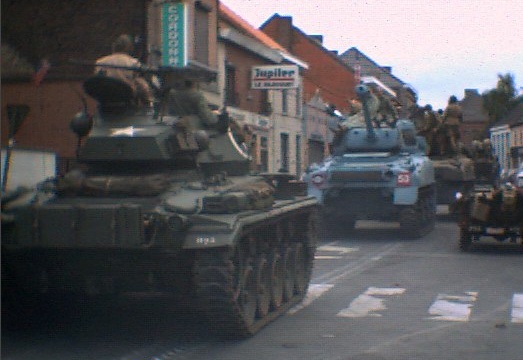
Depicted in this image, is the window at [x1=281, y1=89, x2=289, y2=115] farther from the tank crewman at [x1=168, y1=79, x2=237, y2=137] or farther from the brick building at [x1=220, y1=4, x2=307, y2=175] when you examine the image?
the tank crewman at [x1=168, y1=79, x2=237, y2=137]

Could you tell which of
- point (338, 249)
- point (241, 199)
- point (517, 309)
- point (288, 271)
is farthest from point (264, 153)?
point (241, 199)

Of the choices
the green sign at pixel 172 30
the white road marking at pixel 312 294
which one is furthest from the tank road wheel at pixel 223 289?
the green sign at pixel 172 30

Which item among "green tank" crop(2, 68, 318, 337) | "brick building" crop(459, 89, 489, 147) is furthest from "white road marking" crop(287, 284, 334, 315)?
"brick building" crop(459, 89, 489, 147)

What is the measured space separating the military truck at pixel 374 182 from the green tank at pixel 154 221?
323 inches

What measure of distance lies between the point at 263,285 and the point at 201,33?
17.0 metres

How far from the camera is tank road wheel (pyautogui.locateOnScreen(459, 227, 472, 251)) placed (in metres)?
17.0

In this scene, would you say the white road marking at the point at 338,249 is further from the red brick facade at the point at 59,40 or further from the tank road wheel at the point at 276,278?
the tank road wheel at the point at 276,278

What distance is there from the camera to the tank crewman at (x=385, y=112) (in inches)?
828

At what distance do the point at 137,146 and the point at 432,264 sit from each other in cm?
723

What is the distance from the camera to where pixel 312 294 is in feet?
40.1

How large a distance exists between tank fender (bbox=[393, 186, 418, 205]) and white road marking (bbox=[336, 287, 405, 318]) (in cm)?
575

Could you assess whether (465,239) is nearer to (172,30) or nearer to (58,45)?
(172,30)

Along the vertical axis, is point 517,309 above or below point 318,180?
below

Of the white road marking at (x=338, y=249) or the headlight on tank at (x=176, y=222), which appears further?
the white road marking at (x=338, y=249)
